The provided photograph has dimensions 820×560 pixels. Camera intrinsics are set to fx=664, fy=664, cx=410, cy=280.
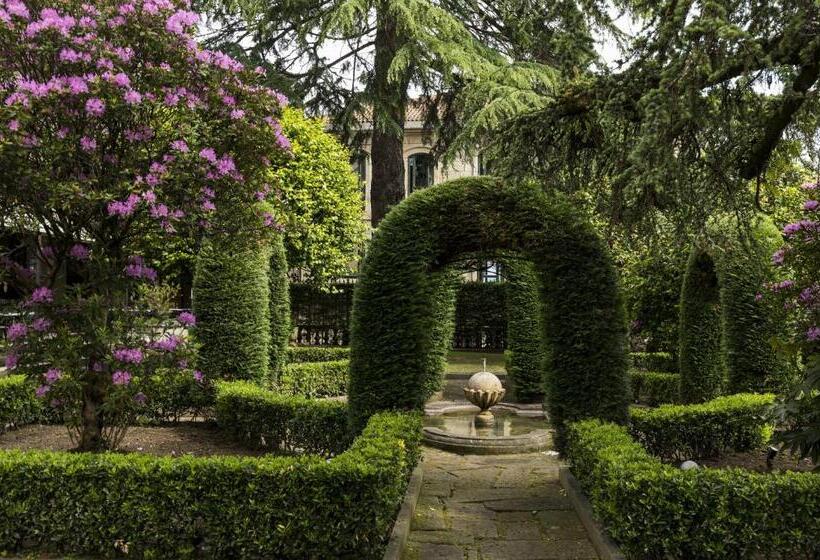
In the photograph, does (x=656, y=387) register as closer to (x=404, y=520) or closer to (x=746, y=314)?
(x=746, y=314)

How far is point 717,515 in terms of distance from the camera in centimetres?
439

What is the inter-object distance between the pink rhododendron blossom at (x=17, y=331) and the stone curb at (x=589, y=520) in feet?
17.3

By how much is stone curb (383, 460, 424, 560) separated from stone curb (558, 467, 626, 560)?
1475 millimetres

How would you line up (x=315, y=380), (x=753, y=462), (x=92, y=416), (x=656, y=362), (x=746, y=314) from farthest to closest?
(x=656, y=362) → (x=315, y=380) → (x=746, y=314) → (x=753, y=462) → (x=92, y=416)

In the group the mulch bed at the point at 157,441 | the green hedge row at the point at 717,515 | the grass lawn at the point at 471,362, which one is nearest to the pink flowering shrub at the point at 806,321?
the green hedge row at the point at 717,515

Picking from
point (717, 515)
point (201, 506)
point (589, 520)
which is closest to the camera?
point (717, 515)

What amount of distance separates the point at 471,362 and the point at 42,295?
1596cm

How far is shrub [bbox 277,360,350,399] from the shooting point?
12.5 metres

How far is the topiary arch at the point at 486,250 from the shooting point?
6551mm

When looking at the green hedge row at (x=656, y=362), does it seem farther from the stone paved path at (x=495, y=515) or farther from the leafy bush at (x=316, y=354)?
the stone paved path at (x=495, y=515)

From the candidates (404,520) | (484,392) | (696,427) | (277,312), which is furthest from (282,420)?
(696,427)

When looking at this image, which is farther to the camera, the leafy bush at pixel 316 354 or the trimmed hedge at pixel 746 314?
the leafy bush at pixel 316 354

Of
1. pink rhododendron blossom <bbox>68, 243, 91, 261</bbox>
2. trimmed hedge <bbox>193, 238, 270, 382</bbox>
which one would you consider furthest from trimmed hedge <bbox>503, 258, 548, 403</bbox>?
pink rhododendron blossom <bbox>68, 243, 91, 261</bbox>

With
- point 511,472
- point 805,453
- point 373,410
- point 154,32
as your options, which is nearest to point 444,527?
point 373,410
